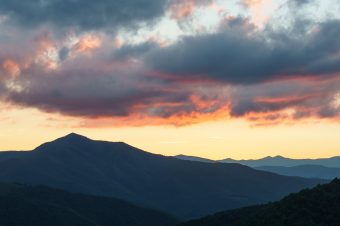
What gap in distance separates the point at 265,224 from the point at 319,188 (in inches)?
1139

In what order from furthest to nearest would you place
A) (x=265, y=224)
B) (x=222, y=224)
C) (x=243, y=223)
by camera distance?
(x=222, y=224), (x=243, y=223), (x=265, y=224)

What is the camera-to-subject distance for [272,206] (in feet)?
547

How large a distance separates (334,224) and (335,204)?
11.7 m

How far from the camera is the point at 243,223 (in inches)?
6476

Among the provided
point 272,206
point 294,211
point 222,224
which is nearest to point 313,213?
point 294,211

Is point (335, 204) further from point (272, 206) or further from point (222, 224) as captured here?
point (222, 224)

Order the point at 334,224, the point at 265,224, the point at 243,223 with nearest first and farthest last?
the point at 334,224 < the point at 265,224 < the point at 243,223

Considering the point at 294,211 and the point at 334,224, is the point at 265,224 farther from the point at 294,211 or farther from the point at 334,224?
the point at 334,224

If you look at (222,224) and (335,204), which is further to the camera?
(222,224)

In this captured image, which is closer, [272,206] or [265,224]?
[265,224]

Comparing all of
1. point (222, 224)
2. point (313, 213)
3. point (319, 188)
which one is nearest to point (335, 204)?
point (313, 213)

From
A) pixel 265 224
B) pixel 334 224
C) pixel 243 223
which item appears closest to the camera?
pixel 334 224

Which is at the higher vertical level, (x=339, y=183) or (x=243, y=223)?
(x=339, y=183)

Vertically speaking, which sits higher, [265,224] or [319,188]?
[319,188]
